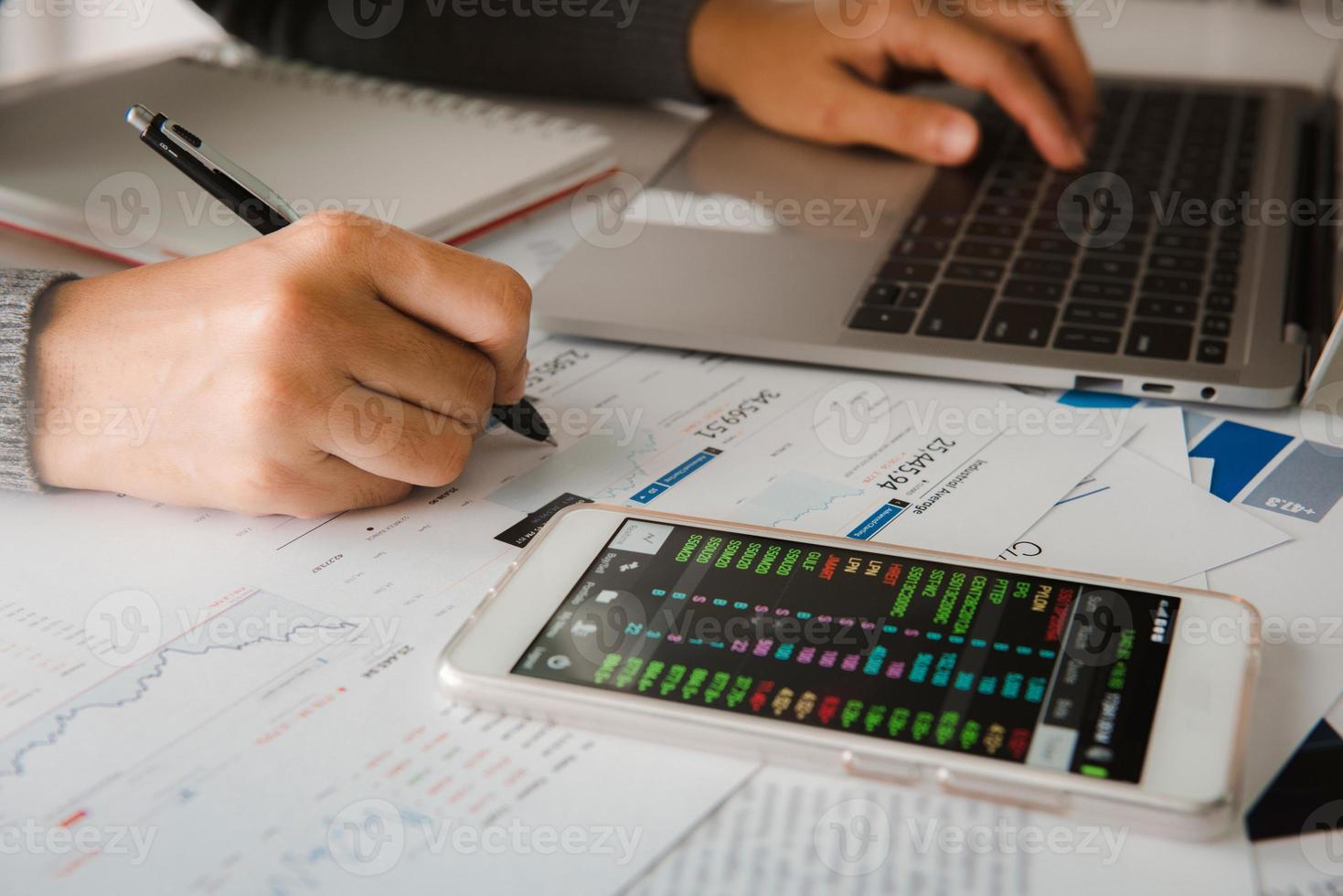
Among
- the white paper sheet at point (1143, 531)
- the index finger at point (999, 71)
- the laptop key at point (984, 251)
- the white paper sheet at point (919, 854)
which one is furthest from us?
the index finger at point (999, 71)

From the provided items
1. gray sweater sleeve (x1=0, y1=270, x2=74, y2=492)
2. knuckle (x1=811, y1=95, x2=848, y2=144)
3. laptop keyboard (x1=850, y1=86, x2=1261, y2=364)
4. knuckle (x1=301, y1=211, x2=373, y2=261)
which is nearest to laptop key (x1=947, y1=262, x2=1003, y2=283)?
laptop keyboard (x1=850, y1=86, x2=1261, y2=364)

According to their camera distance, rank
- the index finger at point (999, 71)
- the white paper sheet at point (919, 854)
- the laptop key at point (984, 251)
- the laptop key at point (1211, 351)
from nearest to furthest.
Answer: the white paper sheet at point (919, 854) → the laptop key at point (1211, 351) → the laptop key at point (984, 251) → the index finger at point (999, 71)

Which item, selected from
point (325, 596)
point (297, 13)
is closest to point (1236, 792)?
point (325, 596)

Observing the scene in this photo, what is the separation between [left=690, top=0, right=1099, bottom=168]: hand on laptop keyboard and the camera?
854 mm

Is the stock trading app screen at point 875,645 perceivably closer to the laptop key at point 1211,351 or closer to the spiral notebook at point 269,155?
the laptop key at point 1211,351

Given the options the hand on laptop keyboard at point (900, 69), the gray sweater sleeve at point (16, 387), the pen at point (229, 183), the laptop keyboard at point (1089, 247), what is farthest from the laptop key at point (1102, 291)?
the gray sweater sleeve at point (16, 387)

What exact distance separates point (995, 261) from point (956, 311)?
0.07 metres

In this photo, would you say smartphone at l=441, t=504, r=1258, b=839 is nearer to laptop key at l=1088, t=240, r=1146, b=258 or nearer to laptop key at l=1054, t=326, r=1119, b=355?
laptop key at l=1054, t=326, r=1119, b=355

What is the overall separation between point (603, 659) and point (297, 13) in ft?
2.66

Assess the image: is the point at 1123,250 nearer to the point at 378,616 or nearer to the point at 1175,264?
the point at 1175,264

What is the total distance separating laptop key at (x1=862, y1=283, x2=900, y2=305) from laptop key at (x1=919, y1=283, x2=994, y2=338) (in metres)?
0.02

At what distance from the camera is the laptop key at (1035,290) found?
66 cm

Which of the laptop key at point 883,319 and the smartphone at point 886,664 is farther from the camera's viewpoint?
the laptop key at point 883,319

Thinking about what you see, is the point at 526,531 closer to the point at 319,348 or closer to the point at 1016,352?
the point at 319,348
